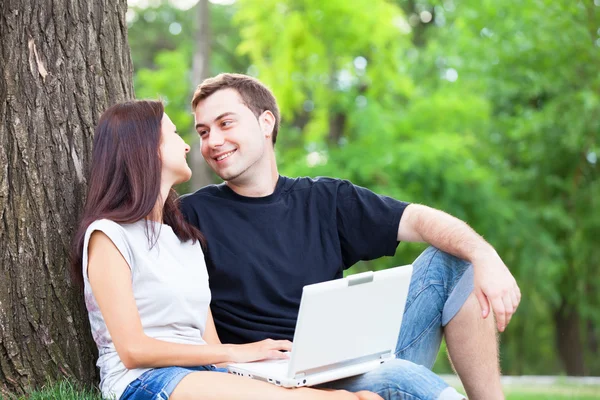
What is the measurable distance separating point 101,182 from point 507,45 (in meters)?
12.5

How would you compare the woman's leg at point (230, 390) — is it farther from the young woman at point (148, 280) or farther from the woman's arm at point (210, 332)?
the woman's arm at point (210, 332)

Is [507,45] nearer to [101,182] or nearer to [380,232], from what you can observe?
[380,232]

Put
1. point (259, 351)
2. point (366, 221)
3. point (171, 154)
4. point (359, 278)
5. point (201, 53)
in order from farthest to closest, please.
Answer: point (201, 53) → point (366, 221) → point (171, 154) → point (259, 351) → point (359, 278)

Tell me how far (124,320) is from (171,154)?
2.24 feet

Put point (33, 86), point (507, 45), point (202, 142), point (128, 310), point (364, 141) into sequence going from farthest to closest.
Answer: point (507, 45) → point (364, 141) → point (202, 142) → point (33, 86) → point (128, 310)

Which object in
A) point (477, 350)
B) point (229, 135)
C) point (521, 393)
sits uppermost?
point (229, 135)

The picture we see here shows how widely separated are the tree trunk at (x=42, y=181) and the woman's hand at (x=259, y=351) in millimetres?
754

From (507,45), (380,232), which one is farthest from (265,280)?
(507,45)

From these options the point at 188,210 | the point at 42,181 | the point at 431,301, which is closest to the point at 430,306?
the point at 431,301

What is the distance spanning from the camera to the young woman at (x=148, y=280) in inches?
101

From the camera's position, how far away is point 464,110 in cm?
1334

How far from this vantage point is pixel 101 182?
2.86 metres

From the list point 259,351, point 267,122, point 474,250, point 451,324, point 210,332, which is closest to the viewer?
point 259,351

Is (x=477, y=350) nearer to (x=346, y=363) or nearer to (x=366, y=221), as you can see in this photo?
(x=366, y=221)
